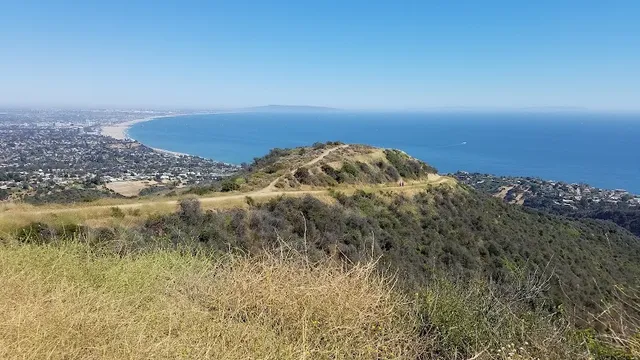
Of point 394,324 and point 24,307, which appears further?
point 394,324

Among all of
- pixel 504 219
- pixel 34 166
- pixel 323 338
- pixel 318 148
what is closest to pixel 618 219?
pixel 504 219

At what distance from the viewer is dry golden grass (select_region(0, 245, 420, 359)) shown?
12.9ft

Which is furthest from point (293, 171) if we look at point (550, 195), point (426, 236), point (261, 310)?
point (550, 195)

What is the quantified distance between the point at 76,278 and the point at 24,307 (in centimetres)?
199

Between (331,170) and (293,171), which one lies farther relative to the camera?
(331,170)

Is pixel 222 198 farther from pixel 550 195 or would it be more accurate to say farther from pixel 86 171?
pixel 550 195

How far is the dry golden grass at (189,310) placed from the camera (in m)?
3.94

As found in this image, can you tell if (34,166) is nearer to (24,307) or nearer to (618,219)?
(24,307)

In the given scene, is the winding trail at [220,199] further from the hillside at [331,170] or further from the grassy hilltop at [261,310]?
the grassy hilltop at [261,310]

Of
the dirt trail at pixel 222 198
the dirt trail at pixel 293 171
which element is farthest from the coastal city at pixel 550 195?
the dirt trail at pixel 222 198

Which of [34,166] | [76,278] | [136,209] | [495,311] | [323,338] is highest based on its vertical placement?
[76,278]

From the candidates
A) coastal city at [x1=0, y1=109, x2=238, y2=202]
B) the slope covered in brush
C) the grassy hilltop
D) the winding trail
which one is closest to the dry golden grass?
the grassy hilltop

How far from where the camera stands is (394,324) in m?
6.47

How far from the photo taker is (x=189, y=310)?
5.33 metres
